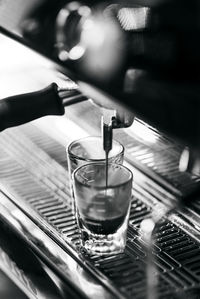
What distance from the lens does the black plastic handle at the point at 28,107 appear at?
0.89 metres

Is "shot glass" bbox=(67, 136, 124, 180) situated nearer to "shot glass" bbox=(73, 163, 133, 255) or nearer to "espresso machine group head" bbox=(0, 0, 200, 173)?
"shot glass" bbox=(73, 163, 133, 255)

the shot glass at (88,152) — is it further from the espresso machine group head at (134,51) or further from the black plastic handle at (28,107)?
the espresso machine group head at (134,51)

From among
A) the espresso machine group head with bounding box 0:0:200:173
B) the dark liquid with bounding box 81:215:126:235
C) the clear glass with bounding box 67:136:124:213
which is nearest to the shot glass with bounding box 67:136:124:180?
the clear glass with bounding box 67:136:124:213

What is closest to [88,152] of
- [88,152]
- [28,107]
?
[88,152]

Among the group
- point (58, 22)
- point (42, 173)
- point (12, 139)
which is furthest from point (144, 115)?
point (12, 139)

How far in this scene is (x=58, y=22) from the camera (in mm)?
651

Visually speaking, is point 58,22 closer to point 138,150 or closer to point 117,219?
point 117,219

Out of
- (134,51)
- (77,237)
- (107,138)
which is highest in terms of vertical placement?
(134,51)

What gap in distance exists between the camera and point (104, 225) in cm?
80

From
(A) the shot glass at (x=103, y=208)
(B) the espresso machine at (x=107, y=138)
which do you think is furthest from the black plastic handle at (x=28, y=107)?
(A) the shot glass at (x=103, y=208)

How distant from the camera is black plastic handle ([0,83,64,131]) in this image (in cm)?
89

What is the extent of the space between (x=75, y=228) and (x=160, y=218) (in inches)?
5.2

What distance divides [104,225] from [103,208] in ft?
0.10

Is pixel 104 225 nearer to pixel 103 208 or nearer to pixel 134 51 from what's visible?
pixel 103 208
